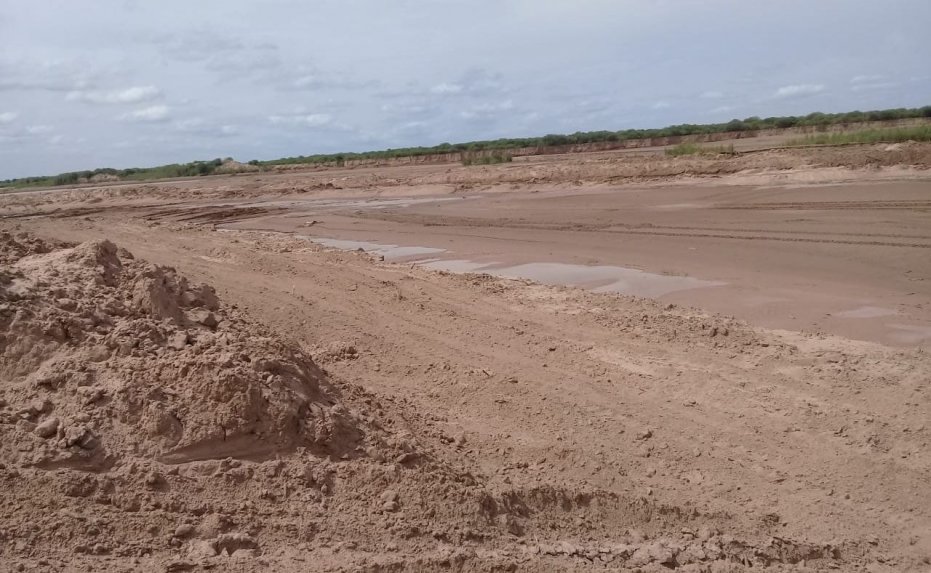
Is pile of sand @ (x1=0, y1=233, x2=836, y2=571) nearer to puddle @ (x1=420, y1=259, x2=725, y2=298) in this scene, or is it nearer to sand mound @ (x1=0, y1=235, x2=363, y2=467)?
sand mound @ (x1=0, y1=235, x2=363, y2=467)

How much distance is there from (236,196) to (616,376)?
3223 cm

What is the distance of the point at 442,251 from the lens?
16.1m

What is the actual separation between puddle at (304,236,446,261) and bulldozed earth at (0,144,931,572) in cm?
436

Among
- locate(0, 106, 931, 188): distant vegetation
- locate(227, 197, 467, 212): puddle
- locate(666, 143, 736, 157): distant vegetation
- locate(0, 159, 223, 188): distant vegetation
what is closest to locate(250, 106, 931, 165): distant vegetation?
locate(0, 106, 931, 188): distant vegetation

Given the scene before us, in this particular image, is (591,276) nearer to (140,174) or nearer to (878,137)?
(878,137)

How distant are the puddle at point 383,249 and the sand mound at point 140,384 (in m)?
10.4

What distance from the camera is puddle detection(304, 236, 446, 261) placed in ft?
51.9

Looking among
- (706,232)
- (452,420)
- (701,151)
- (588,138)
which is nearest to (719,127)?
(588,138)

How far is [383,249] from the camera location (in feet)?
55.3

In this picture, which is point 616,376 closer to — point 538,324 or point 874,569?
point 538,324

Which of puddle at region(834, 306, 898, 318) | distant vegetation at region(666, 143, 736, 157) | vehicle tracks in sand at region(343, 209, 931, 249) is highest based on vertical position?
distant vegetation at region(666, 143, 736, 157)

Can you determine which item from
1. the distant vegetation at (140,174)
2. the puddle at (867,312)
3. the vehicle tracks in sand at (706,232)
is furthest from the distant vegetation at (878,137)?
the distant vegetation at (140,174)

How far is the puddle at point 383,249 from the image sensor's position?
15.8 metres

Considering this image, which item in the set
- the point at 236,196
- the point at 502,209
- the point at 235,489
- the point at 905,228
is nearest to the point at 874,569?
the point at 235,489
